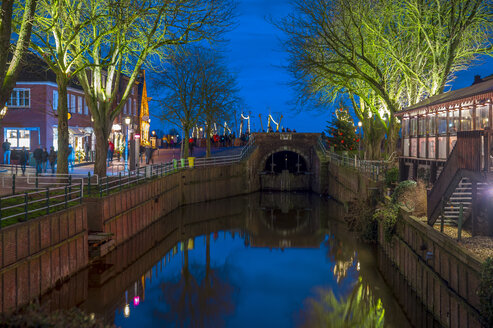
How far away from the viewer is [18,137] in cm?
3816

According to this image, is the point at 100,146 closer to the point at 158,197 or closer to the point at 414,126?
the point at 158,197

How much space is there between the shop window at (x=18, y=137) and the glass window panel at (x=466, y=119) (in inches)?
1164

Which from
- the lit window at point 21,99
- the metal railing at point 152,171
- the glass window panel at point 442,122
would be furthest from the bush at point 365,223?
the lit window at point 21,99

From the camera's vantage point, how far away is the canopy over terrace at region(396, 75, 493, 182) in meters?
17.6

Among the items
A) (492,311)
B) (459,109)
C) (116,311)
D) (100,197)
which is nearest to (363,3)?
(459,109)

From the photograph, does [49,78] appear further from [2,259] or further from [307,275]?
[2,259]

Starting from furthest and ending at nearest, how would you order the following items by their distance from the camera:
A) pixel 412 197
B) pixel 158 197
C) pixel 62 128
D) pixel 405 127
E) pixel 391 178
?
1. pixel 158 197
2. pixel 405 127
3. pixel 391 178
4. pixel 62 128
5. pixel 412 197

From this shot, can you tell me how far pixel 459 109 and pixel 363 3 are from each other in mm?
15527

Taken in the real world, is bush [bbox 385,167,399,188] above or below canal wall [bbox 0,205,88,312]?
above

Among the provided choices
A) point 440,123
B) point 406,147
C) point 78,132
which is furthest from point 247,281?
point 78,132

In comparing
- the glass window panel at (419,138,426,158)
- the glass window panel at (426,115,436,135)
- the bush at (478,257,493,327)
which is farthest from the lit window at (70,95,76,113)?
the bush at (478,257,493,327)

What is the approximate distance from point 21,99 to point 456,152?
31.8 metres

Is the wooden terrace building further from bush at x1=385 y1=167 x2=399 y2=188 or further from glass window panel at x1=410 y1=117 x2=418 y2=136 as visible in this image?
bush at x1=385 y1=167 x2=399 y2=188

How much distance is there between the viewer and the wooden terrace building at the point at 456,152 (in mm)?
14484
